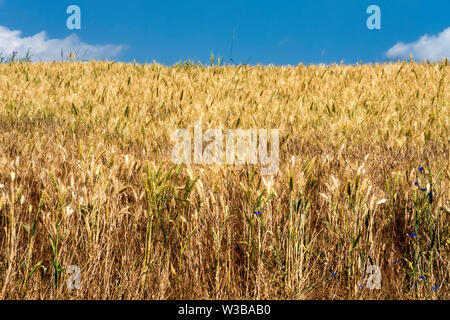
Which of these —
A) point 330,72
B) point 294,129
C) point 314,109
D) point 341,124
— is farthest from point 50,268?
point 330,72

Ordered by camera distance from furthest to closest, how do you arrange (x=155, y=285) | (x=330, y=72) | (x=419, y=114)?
(x=330, y=72)
(x=419, y=114)
(x=155, y=285)

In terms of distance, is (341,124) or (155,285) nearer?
(155,285)

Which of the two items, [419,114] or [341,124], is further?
[419,114]

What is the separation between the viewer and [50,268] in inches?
95.6

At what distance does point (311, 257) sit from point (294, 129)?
174 centimetres

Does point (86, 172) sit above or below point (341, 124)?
below

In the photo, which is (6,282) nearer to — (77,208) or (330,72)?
(77,208)
